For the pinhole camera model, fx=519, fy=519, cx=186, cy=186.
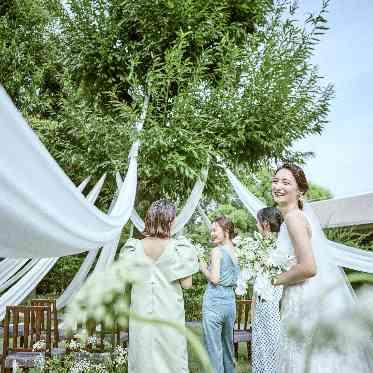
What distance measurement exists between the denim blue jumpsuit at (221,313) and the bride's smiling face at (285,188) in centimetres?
172

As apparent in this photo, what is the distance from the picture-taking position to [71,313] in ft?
2.06

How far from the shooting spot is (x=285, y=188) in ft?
8.94

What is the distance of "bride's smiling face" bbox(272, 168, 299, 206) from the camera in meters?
2.70

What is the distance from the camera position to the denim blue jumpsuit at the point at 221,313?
4.34m

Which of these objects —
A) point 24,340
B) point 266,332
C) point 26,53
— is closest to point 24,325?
point 24,340

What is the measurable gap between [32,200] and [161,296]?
198cm

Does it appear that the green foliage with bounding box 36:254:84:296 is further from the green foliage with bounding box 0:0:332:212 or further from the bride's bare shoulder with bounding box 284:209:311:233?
the bride's bare shoulder with bounding box 284:209:311:233

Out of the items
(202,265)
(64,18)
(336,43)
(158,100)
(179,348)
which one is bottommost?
(179,348)

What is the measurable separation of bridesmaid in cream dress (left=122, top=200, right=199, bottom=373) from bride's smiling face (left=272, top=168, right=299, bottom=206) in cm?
73

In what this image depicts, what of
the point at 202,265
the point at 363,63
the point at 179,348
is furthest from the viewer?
the point at 363,63

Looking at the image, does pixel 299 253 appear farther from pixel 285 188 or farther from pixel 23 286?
pixel 23 286

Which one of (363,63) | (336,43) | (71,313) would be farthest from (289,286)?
(363,63)

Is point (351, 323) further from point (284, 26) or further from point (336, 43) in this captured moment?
point (336, 43)

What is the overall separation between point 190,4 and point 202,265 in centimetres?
486
